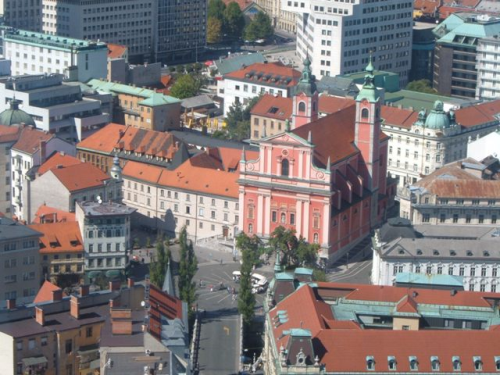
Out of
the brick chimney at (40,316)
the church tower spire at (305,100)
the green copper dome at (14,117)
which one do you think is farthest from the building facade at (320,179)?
the brick chimney at (40,316)

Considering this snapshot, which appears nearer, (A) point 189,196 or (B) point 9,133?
(A) point 189,196

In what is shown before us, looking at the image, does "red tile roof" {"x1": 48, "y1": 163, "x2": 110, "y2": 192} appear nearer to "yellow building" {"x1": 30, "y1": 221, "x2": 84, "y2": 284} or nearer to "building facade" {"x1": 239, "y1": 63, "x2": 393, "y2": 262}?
"yellow building" {"x1": 30, "y1": 221, "x2": 84, "y2": 284}

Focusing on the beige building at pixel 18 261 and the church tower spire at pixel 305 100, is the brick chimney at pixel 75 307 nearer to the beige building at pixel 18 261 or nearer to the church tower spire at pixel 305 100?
the beige building at pixel 18 261

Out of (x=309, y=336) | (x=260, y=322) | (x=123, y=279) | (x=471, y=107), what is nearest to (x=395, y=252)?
(x=260, y=322)

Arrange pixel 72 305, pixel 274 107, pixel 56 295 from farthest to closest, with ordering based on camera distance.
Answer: pixel 274 107 → pixel 56 295 → pixel 72 305

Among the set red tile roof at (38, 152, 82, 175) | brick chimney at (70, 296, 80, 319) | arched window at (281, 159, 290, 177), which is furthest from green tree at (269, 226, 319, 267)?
brick chimney at (70, 296, 80, 319)

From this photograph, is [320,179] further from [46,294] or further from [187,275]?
[46,294]

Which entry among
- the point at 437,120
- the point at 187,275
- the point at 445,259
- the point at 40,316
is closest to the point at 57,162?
the point at 187,275
